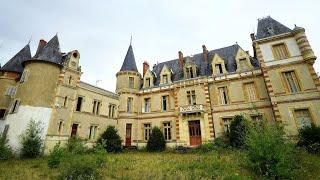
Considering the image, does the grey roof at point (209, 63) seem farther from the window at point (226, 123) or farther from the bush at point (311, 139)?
the bush at point (311, 139)

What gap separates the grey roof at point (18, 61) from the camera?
2229 centimetres

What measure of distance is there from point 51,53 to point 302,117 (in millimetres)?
24204

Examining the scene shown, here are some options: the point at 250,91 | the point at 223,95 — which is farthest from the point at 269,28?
the point at 223,95

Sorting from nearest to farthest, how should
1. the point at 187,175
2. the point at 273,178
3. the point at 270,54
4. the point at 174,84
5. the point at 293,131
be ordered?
the point at 273,178
the point at 187,175
the point at 293,131
the point at 270,54
the point at 174,84

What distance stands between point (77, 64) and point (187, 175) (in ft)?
56.6

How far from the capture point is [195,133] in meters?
21.6

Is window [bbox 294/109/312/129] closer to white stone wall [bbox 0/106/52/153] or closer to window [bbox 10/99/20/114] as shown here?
white stone wall [bbox 0/106/52/153]

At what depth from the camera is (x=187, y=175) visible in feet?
30.3

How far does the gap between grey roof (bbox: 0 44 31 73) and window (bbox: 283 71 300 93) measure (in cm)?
2768

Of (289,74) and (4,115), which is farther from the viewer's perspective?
(4,115)

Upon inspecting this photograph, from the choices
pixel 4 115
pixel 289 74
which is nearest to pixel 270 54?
pixel 289 74

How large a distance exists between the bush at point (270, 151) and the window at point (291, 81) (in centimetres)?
1084

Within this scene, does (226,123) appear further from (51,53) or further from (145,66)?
(51,53)

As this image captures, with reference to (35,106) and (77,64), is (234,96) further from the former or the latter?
(35,106)
